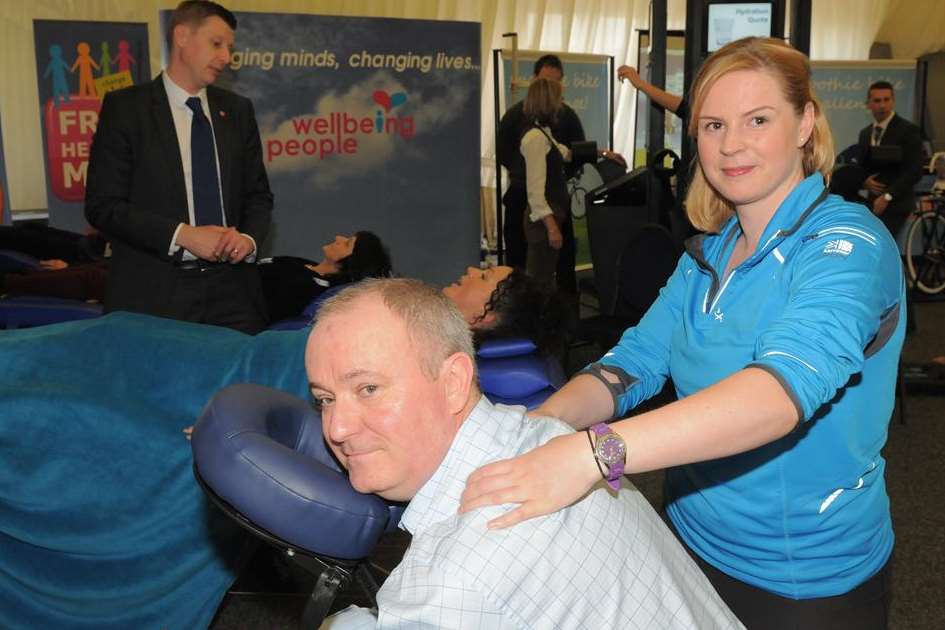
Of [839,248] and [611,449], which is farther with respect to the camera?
[839,248]

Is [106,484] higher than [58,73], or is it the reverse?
[58,73]

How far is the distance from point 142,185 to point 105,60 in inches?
119

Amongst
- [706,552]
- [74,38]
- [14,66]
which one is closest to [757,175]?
[706,552]

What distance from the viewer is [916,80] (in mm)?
7773

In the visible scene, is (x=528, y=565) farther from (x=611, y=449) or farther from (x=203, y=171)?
(x=203, y=171)

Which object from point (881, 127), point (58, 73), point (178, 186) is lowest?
point (178, 186)

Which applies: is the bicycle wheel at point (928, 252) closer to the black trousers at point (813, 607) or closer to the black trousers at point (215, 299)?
the black trousers at point (215, 299)

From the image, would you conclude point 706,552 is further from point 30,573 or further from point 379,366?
point 30,573

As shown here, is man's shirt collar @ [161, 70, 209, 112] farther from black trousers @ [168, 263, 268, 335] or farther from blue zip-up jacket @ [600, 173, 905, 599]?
blue zip-up jacket @ [600, 173, 905, 599]

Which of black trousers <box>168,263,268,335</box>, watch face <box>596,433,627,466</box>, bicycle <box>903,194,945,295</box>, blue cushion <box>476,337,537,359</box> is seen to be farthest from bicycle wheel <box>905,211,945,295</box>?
watch face <box>596,433,627,466</box>

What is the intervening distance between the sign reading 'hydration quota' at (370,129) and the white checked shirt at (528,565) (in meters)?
4.32

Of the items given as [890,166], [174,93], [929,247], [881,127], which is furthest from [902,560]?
[929,247]

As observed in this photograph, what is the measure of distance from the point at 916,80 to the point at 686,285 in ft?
24.5

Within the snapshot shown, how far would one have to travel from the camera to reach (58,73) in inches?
207
